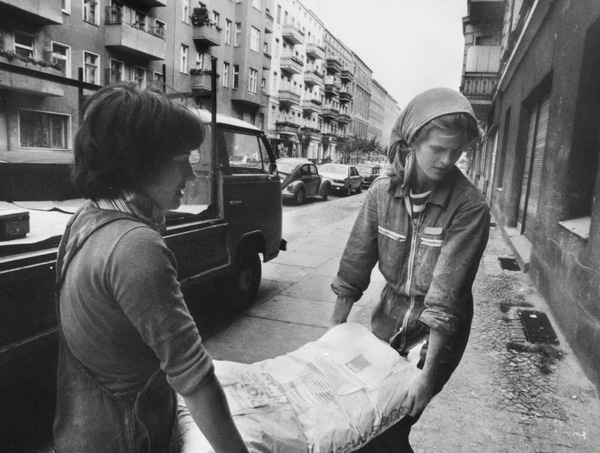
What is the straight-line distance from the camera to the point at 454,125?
1.72m

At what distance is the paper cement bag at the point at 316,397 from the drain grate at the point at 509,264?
6.98m

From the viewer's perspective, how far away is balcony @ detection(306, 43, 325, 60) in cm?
5712

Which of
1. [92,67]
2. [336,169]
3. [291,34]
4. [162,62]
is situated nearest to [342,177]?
[336,169]

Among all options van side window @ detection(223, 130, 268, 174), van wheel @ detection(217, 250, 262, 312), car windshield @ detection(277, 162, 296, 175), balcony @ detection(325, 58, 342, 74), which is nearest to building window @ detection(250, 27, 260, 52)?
car windshield @ detection(277, 162, 296, 175)

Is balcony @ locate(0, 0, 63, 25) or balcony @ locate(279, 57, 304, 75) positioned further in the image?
balcony @ locate(279, 57, 304, 75)

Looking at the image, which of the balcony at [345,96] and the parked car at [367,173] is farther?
the balcony at [345,96]

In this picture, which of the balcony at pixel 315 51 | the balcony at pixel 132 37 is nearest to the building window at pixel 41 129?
the balcony at pixel 132 37

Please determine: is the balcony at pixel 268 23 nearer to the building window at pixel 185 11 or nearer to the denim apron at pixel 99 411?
the building window at pixel 185 11

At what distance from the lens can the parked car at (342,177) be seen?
22.9m

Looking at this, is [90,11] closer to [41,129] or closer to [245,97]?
[41,129]

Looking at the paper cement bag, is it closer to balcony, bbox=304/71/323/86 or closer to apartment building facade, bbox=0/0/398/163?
apartment building facade, bbox=0/0/398/163

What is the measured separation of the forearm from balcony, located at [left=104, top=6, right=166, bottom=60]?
2659 cm

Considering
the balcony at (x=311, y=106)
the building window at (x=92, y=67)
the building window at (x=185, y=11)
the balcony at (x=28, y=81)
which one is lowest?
the balcony at (x=28, y=81)

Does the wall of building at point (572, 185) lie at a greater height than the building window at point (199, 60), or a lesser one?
lesser
